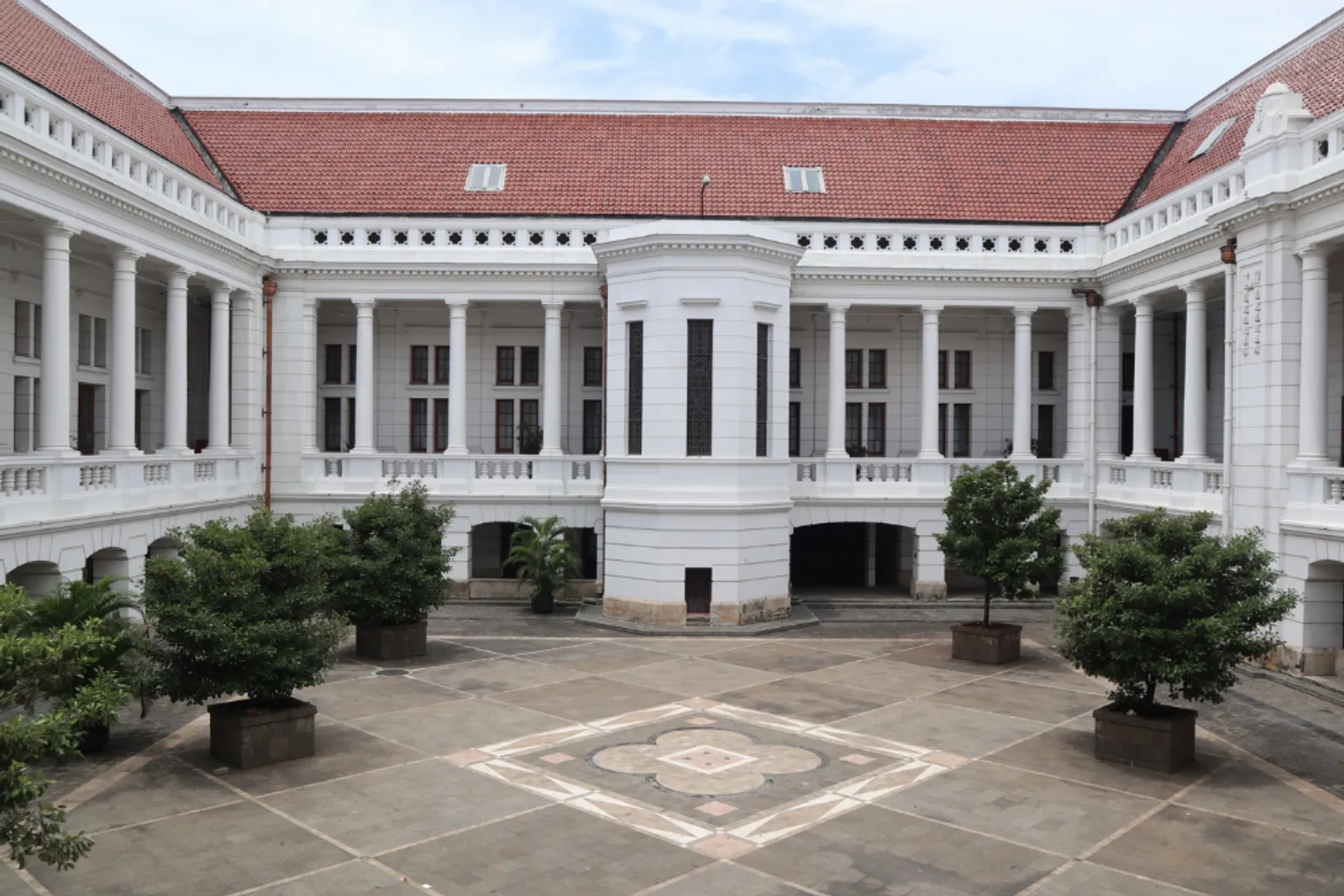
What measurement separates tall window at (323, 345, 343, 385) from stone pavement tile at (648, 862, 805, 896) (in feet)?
79.3

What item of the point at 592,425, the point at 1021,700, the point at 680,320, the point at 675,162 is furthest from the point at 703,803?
the point at 675,162

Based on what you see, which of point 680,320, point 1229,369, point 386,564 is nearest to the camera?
point 386,564

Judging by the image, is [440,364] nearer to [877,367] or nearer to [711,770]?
[877,367]

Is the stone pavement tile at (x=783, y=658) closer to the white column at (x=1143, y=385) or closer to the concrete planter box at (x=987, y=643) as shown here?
the concrete planter box at (x=987, y=643)

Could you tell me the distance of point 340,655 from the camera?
21625 mm

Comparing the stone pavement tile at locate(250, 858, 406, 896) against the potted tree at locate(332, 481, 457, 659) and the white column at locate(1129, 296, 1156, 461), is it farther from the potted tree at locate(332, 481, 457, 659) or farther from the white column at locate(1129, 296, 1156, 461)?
the white column at locate(1129, 296, 1156, 461)

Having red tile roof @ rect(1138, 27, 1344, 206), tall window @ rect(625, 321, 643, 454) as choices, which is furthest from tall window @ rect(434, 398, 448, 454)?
red tile roof @ rect(1138, 27, 1344, 206)

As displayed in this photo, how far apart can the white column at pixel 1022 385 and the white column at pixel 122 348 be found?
21.7 metres

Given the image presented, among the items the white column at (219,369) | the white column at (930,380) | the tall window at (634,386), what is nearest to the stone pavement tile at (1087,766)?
the tall window at (634,386)

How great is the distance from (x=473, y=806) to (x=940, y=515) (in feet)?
62.3

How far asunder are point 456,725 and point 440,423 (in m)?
16.6

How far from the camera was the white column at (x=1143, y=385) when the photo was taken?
Result: 27.5m

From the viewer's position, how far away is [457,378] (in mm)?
29375

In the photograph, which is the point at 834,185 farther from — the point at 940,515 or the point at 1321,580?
the point at 1321,580
